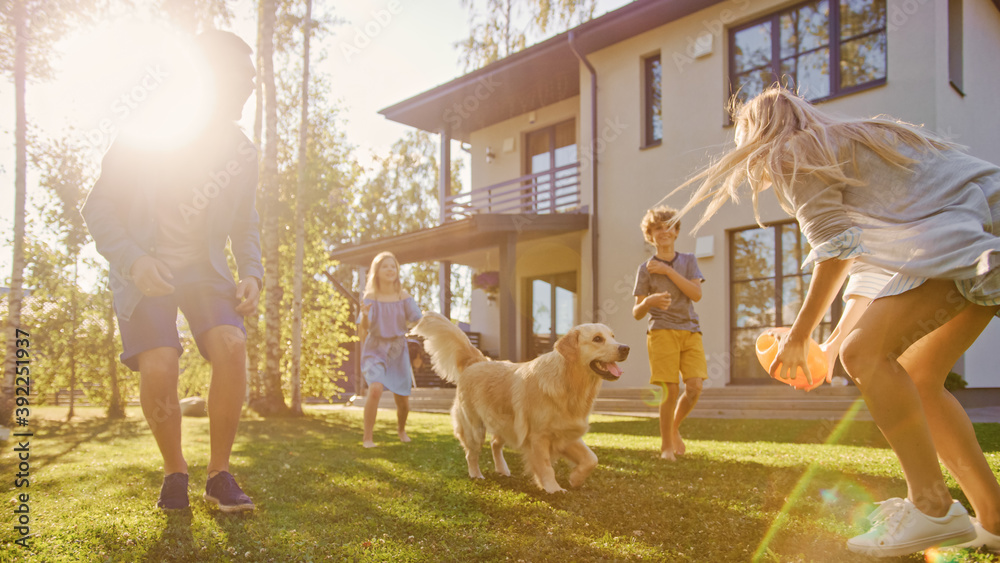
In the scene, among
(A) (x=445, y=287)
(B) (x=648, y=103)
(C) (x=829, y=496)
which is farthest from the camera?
(A) (x=445, y=287)

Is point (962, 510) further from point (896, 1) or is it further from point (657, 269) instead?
point (896, 1)

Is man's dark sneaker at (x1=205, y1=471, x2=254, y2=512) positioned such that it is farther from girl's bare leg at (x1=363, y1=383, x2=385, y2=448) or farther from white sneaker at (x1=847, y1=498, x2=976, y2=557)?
girl's bare leg at (x1=363, y1=383, x2=385, y2=448)

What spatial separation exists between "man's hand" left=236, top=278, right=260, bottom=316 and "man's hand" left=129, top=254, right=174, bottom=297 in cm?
33

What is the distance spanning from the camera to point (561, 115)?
46.3 feet

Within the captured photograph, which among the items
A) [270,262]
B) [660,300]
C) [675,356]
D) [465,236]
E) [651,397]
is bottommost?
[651,397]

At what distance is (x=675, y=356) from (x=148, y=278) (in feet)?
11.5

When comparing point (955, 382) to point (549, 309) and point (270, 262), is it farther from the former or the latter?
point (270, 262)

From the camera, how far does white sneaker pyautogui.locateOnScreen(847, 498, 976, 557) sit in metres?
2.02

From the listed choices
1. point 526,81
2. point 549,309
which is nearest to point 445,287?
point 549,309

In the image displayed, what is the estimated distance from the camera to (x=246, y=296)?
9.65 feet

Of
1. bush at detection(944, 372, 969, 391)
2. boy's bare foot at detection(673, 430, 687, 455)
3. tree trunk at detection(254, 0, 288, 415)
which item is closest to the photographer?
boy's bare foot at detection(673, 430, 687, 455)

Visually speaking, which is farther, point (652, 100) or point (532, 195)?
point (532, 195)

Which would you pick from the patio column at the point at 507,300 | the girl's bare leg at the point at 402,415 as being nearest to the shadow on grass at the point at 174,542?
the girl's bare leg at the point at 402,415

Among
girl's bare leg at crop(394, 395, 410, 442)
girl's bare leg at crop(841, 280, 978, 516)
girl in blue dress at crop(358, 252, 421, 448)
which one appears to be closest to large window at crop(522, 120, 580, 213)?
girl in blue dress at crop(358, 252, 421, 448)
